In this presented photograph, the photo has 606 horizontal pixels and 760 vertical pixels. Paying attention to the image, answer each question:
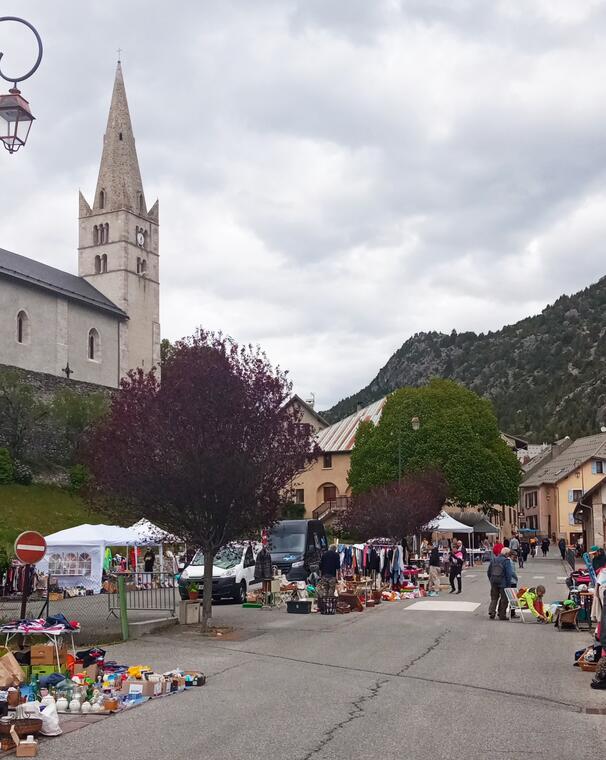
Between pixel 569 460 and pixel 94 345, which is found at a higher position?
pixel 94 345

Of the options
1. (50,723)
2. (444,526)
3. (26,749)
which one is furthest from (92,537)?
(444,526)

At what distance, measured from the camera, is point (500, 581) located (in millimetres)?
20719

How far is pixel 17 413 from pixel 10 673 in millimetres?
44587

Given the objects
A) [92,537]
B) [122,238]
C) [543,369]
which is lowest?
[92,537]

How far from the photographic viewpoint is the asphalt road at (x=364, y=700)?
8.28 meters

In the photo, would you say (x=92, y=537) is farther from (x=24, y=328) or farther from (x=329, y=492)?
(x=329, y=492)

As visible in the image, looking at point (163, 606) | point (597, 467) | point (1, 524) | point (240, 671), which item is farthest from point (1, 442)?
point (597, 467)

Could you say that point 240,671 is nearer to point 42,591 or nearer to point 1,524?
point 42,591

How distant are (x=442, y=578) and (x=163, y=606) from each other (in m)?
16.4

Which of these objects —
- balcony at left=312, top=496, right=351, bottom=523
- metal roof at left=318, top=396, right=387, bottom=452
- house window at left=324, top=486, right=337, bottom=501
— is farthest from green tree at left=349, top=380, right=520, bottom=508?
house window at left=324, top=486, right=337, bottom=501

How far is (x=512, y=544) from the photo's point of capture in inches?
1870

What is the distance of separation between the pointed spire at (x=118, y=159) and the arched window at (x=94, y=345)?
1636 cm

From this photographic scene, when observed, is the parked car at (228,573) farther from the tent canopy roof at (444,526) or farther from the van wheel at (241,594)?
the tent canopy roof at (444,526)

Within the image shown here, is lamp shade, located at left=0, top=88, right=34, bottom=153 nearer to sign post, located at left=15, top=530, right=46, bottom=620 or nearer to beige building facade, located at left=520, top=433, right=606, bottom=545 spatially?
sign post, located at left=15, top=530, right=46, bottom=620
